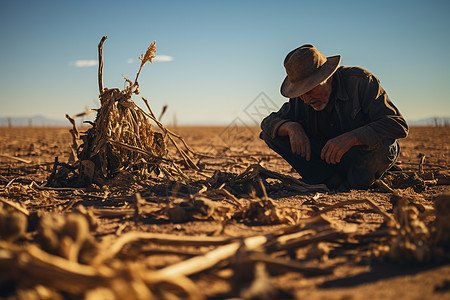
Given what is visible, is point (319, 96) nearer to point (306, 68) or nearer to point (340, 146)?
point (306, 68)

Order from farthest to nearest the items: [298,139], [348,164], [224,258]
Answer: [348,164], [298,139], [224,258]

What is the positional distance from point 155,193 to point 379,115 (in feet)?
6.75

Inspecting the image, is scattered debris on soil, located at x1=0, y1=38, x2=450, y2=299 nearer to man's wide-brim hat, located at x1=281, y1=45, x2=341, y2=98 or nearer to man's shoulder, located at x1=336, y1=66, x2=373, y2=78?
man's wide-brim hat, located at x1=281, y1=45, x2=341, y2=98

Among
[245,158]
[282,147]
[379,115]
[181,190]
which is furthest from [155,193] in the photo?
[245,158]

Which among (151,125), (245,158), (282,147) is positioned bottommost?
(245,158)

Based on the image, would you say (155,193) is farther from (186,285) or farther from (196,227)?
(186,285)

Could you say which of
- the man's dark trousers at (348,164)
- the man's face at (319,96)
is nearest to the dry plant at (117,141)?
the man's dark trousers at (348,164)

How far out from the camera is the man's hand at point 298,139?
3150mm

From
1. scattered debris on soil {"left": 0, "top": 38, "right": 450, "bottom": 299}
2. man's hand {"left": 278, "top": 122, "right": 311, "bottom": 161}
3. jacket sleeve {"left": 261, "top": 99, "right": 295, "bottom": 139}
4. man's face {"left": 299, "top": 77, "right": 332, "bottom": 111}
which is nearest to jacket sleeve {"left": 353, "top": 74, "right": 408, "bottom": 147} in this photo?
man's face {"left": 299, "top": 77, "right": 332, "bottom": 111}

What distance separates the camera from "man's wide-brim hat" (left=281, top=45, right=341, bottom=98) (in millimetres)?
2887

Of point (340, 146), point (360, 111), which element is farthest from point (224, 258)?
point (360, 111)

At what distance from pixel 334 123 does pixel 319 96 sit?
40 centimetres

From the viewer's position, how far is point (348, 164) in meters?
3.29

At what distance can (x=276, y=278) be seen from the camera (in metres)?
1.25
